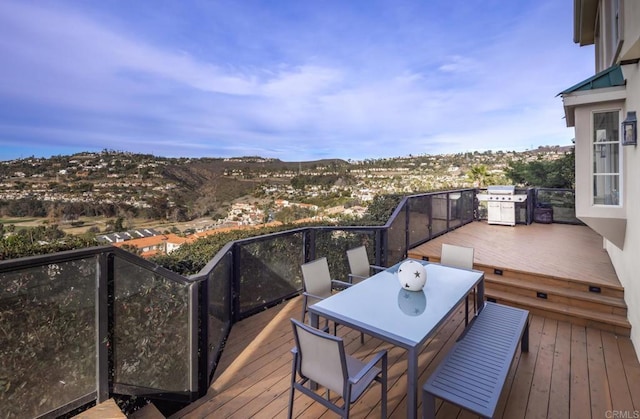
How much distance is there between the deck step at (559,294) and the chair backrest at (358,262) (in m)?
2.52

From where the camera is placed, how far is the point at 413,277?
2.86m

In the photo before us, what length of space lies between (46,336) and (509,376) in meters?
3.62

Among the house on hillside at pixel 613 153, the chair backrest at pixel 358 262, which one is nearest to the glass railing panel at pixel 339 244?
the chair backrest at pixel 358 262

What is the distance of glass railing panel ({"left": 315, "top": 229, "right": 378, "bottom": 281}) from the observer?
498 centimetres

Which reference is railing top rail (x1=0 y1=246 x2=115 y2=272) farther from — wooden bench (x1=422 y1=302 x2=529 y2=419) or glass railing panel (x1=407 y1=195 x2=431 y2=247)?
glass railing panel (x1=407 y1=195 x2=431 y2=247)

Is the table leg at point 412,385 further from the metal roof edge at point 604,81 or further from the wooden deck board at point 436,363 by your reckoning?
the metal roof edge at point 604,81

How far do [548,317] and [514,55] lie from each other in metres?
10.7

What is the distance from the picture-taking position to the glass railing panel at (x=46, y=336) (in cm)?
164

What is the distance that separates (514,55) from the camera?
1105 centimetres

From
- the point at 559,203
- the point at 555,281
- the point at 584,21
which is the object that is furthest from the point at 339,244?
the point at 559,203

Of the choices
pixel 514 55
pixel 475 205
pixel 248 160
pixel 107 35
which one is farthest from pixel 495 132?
pixel 107 35

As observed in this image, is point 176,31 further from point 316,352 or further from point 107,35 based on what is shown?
point 316,352

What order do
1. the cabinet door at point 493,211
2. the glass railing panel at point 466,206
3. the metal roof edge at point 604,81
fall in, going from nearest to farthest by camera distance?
the metal roof edge at point 604,81, the glass railing panel at point 466,206, the cabinet door at point 493,211

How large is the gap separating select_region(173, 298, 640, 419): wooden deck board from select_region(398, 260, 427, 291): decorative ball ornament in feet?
2.70
